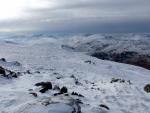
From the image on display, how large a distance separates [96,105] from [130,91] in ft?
23.0

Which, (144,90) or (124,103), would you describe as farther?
(144,90)

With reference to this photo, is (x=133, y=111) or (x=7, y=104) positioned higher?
(x=7, y=104)

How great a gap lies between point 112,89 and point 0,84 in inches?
334

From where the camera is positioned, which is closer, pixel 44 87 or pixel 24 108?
pixel 24 108

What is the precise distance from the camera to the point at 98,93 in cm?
2231

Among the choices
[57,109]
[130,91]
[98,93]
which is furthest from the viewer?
[130,91]

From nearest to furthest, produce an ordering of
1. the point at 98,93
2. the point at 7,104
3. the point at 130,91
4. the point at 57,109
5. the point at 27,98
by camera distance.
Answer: the point at 57,109, the point at 7,104, the point at 27,98, the point at 98,93, the point at 130,91

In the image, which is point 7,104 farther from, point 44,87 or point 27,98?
point 44,87

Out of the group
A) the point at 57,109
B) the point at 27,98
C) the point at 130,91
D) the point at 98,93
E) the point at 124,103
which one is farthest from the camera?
the point at 130,91

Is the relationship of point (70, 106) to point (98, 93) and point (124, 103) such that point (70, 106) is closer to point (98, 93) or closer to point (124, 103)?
point (124, 103)

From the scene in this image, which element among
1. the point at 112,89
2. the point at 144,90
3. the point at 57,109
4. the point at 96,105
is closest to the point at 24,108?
the point at 57,109

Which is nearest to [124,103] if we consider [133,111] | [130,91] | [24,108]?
[133,111]

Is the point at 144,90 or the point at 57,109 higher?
the point at 57,109

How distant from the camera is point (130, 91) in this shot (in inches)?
941
